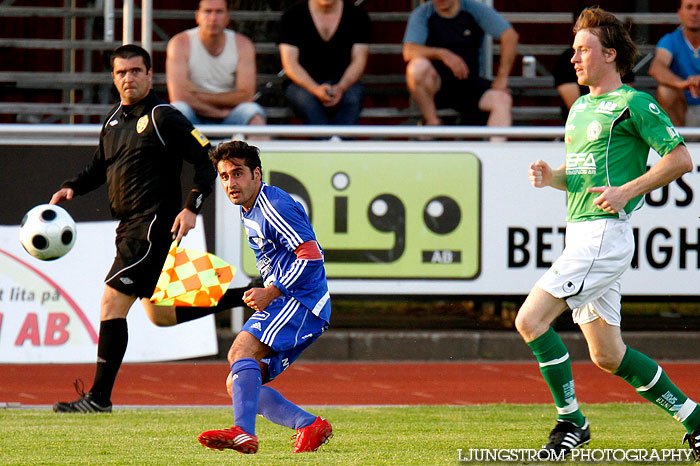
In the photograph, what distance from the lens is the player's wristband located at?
7.36 m

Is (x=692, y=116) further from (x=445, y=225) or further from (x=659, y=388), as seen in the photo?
(x=659, y=388)

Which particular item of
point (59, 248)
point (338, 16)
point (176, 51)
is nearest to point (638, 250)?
point (338, 16)

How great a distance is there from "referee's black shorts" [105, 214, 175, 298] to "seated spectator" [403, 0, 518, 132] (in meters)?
4.14

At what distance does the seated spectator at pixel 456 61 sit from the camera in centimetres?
1101

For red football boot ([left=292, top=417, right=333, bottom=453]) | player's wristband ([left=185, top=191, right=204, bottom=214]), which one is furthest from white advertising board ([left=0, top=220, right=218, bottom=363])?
red football boot ([left=292, top=417, right=333, bottom=453])

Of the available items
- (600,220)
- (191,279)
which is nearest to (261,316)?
(600,220)

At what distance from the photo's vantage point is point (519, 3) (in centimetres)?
2092

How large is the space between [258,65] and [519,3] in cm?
898

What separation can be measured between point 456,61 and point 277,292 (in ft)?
19.6

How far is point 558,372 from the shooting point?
5.52m

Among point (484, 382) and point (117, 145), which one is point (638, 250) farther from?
point (117, 145)

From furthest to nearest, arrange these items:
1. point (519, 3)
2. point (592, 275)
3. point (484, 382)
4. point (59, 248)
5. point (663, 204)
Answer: point (519, 3)
point (663, 204)
point (484, 382)
point (59, 248)
point (592, 275)

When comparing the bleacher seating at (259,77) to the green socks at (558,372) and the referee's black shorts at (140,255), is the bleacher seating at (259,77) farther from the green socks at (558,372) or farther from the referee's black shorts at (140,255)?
the green socks at (558,372)

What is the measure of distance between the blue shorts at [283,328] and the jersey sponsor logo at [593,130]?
1.60m
